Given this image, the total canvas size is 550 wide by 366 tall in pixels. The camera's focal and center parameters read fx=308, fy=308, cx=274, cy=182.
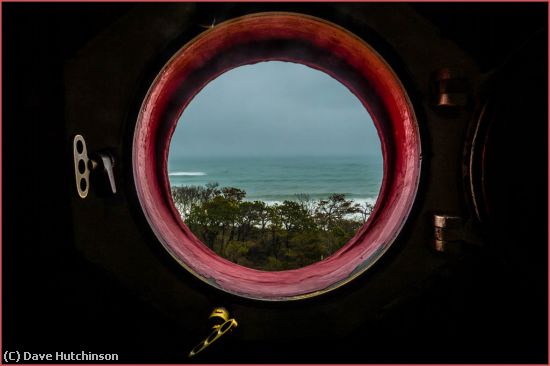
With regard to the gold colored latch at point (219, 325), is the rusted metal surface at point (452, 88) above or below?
above

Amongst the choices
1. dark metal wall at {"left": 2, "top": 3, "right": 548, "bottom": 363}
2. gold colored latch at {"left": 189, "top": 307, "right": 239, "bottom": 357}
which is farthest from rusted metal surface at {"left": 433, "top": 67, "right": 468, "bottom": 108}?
gold colored latch at {"left": 189, "top": 307, "right": 239, "bottom": 357}

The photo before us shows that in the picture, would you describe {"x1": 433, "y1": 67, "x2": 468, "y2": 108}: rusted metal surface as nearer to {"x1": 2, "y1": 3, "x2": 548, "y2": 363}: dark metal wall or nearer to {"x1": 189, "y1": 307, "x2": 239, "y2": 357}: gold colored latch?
{"x1": 2, "y1": 3, "x2": 548, "y2": 363}: dark metal wall

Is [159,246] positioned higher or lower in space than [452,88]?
lower

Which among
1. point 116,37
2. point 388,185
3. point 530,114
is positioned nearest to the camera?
point 530,114

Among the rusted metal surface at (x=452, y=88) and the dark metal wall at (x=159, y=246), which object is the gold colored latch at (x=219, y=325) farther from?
the rusted metal surface at (x=452, y=88)

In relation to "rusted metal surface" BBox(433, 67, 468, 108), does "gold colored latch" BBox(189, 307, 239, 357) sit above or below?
below

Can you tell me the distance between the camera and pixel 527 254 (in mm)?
1194

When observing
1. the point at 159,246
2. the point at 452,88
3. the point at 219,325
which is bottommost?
the point at 219,325

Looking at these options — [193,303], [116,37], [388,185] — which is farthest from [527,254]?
[116,37]

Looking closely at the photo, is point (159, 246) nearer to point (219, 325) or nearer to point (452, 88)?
point (219, 325)

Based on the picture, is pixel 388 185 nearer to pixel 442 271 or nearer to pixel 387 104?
pixel 387 104

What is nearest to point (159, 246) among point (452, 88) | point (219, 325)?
point (219, 325)

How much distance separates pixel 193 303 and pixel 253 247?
4.85 meters

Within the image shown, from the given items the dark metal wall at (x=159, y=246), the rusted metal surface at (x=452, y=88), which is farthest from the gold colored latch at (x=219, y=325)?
the rusted metal surface at (x=452, y=88)
